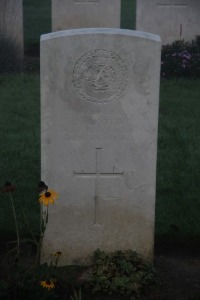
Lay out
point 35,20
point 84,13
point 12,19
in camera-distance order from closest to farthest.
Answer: point 12,19
point 84,13
point 35,20

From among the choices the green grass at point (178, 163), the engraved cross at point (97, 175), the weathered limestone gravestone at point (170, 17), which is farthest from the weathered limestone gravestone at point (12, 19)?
the engraved cross at point (97, 175)

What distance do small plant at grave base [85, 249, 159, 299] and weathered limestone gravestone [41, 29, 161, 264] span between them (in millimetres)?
80

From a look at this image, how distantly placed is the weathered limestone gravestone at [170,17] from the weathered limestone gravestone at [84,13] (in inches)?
20.1

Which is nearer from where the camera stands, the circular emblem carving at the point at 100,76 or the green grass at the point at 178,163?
the circular emblem carving at the point at 100,76

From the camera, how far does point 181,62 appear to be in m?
10.7

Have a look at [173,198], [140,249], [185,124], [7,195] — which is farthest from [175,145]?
[140,249]

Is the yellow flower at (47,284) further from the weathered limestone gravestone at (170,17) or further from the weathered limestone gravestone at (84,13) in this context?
the weathered limestone gravestone at (84,13)

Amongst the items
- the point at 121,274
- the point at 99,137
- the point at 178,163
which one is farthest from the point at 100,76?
the point at 178,163

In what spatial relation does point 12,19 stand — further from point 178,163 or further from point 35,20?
point 178,163

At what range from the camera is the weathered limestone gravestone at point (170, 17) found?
11.8 metres

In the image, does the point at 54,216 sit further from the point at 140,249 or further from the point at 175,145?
the point at 175,145

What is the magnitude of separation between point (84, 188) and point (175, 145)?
9.54ft

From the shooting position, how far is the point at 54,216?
4.59 metres

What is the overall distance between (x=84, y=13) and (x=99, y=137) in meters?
8.04
